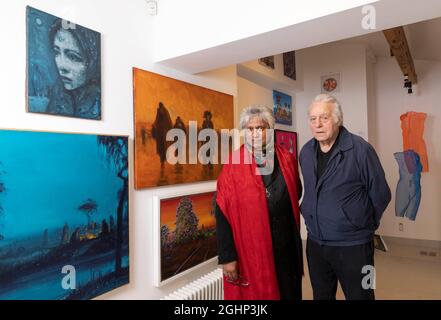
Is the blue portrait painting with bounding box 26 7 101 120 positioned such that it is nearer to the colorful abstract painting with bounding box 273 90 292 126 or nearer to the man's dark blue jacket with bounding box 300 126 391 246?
the man's dark blue jacket with bounding box 300 126 391 246

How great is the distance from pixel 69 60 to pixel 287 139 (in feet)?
10.2

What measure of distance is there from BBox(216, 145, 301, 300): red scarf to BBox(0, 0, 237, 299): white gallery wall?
1.92 ft

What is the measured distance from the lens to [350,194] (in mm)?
1363

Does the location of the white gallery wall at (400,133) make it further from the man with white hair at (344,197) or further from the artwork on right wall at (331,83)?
the man with white hair at (344,197)

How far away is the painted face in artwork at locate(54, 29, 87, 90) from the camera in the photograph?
1.40 metres

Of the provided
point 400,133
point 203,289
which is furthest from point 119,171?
point 400,133

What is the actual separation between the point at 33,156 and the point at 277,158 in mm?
1201

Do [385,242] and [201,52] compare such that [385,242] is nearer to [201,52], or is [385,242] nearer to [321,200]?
[321,200]

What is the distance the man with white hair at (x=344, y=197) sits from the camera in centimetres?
135

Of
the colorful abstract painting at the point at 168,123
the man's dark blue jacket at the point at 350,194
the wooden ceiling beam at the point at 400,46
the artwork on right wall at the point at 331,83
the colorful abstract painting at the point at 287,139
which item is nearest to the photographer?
the man's dark blue jacket at the point at 350,194

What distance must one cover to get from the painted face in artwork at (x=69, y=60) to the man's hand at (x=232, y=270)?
125 cm

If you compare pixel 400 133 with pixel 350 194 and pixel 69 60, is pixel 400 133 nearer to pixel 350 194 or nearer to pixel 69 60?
pixel 350 194

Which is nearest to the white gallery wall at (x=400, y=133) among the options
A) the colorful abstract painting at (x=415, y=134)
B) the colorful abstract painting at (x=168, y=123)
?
the colorful abstract painting at (x=415, y=134)

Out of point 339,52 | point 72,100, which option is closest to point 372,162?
point 72,100
